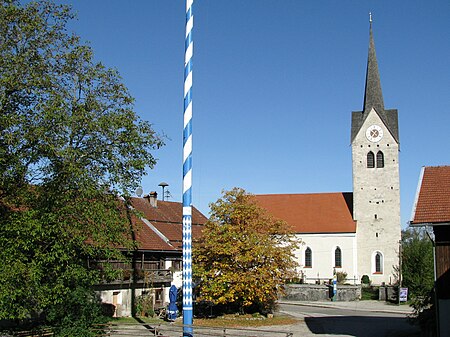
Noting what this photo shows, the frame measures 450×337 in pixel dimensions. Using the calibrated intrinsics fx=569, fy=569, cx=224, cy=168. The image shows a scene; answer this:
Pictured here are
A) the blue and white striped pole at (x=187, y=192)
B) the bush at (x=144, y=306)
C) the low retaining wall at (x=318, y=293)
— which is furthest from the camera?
the low retaining wall at (x=318, y=293)

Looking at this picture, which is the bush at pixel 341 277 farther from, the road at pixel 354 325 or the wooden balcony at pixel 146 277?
the wooden balcony at pixel 146 277

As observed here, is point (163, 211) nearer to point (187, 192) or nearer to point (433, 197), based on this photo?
point (433, 197)

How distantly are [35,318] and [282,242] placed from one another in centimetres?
1365

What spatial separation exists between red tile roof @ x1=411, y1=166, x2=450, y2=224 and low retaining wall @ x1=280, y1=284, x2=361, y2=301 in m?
25.8

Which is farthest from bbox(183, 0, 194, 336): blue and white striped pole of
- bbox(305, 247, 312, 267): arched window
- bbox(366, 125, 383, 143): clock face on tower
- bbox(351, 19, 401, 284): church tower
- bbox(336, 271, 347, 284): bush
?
bbox(366, 125, 383, 143): clock face on tower

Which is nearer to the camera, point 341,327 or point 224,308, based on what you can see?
point 341,327

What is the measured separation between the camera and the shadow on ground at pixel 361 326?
80.4 feet

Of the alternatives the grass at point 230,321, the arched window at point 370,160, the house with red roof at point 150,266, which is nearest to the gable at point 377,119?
the arched window at point 370,160

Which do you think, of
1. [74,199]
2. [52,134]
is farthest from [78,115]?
[74,199]

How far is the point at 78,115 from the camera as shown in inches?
709

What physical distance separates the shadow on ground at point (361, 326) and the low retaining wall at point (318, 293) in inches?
550

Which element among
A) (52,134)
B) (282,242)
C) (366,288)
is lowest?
(366,288)

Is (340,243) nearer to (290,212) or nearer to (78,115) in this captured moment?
(290,212)

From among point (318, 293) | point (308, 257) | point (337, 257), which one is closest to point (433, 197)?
point (318, 293)
